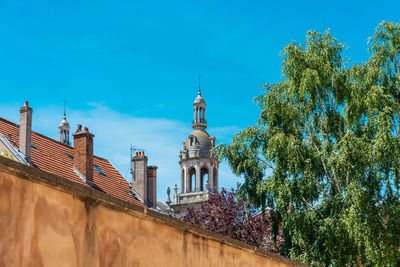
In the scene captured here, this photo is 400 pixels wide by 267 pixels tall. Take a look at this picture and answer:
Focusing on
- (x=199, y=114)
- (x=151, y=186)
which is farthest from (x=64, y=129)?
(x=151, y=186)

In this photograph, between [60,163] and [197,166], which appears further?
[197,166]

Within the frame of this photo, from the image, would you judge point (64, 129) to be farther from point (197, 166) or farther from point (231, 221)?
point (231, 221)

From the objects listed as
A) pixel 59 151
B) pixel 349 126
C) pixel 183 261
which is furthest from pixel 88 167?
pixel 183 261

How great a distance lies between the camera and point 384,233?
20.5 m

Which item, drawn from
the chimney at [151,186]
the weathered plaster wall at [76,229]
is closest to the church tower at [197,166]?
the chimney at [151,186]

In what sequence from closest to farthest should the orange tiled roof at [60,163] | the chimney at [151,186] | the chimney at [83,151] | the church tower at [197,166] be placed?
the orange tiled roof at [60,163] < the chimney at [83,151] < the chimney at [151,186] < the church tower at [197,166]

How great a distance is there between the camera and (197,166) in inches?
3248

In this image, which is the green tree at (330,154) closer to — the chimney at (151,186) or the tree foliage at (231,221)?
the tree foliage at (231,221)

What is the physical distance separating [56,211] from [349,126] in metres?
17.3

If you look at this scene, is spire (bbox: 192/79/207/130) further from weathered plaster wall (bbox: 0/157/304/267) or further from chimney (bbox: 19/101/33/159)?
weathered plaster wall (bbox: 0/157/304/267)

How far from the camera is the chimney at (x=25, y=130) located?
3145 cm

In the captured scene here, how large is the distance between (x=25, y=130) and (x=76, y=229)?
1029 inches

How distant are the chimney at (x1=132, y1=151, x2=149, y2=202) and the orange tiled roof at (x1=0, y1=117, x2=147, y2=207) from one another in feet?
1.94

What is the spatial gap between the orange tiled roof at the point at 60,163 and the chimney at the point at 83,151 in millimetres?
482
